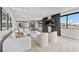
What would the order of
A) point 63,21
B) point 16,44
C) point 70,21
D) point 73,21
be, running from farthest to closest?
point 63,21 < point 70,21 < point 73,21 < point 16,44

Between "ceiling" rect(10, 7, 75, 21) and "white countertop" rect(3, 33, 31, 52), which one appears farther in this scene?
"ceiling" rect(10, 7, 75, 21)

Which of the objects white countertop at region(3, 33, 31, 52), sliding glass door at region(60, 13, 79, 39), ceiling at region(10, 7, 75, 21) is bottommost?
white countertop at region(3, 33, 31, 52)

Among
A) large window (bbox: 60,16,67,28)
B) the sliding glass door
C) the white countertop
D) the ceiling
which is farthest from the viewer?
large window (bbox: 60,16,67,28)

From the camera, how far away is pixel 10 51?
3.39 meters

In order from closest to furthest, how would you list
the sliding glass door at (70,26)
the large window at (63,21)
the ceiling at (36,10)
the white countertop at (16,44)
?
the white countertop at (16,44) → the ceiling at (36,10) → the sliding glass door at (70,26) → the large window at (63,21)

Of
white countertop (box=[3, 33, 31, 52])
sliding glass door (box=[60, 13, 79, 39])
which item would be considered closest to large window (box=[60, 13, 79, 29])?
sliding glass door (box=[60, 13, 79, 39])

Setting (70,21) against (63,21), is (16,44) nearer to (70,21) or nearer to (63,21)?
(70,21)

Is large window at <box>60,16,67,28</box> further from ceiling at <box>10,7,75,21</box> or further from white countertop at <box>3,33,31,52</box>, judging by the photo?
white countertop at <box>3,33,31,52</box>

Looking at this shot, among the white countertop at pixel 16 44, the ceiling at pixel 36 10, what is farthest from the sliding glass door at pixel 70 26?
the white countertop at pixel 16 44

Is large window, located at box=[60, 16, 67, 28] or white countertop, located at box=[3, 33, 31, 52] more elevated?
large window, located at box=[60, 16, 67, 28]

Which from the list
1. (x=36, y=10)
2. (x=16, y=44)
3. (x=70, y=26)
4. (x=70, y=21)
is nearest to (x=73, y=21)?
(x=70, y=21)

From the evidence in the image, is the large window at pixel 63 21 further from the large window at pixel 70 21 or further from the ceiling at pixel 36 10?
the ceiling at pixel 36 10

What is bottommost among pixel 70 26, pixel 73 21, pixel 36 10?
pixel 70 26
